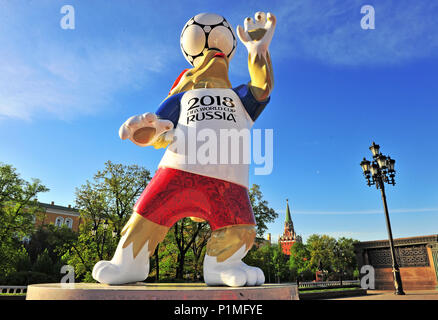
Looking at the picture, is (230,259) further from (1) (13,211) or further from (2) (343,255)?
(2) (343,255)

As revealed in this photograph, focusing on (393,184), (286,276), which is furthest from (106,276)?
(286,276)

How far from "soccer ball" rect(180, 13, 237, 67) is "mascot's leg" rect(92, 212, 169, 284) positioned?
7.10ft

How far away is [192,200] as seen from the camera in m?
2.97

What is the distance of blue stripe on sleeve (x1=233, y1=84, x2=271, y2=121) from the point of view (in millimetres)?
3426

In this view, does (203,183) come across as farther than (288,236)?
No

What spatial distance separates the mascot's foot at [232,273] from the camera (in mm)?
2621

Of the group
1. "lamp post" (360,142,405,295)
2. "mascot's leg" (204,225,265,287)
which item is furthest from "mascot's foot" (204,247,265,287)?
"lamp post" (360,142,405,295)

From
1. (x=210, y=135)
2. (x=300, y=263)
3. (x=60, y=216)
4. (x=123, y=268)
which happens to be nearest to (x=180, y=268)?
(x=123, y=268)

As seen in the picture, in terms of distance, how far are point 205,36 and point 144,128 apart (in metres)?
1.58

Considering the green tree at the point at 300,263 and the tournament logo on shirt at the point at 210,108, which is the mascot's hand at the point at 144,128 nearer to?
the tournament logo on shirt at the point at 210,108

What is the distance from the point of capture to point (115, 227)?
48.5 feet
